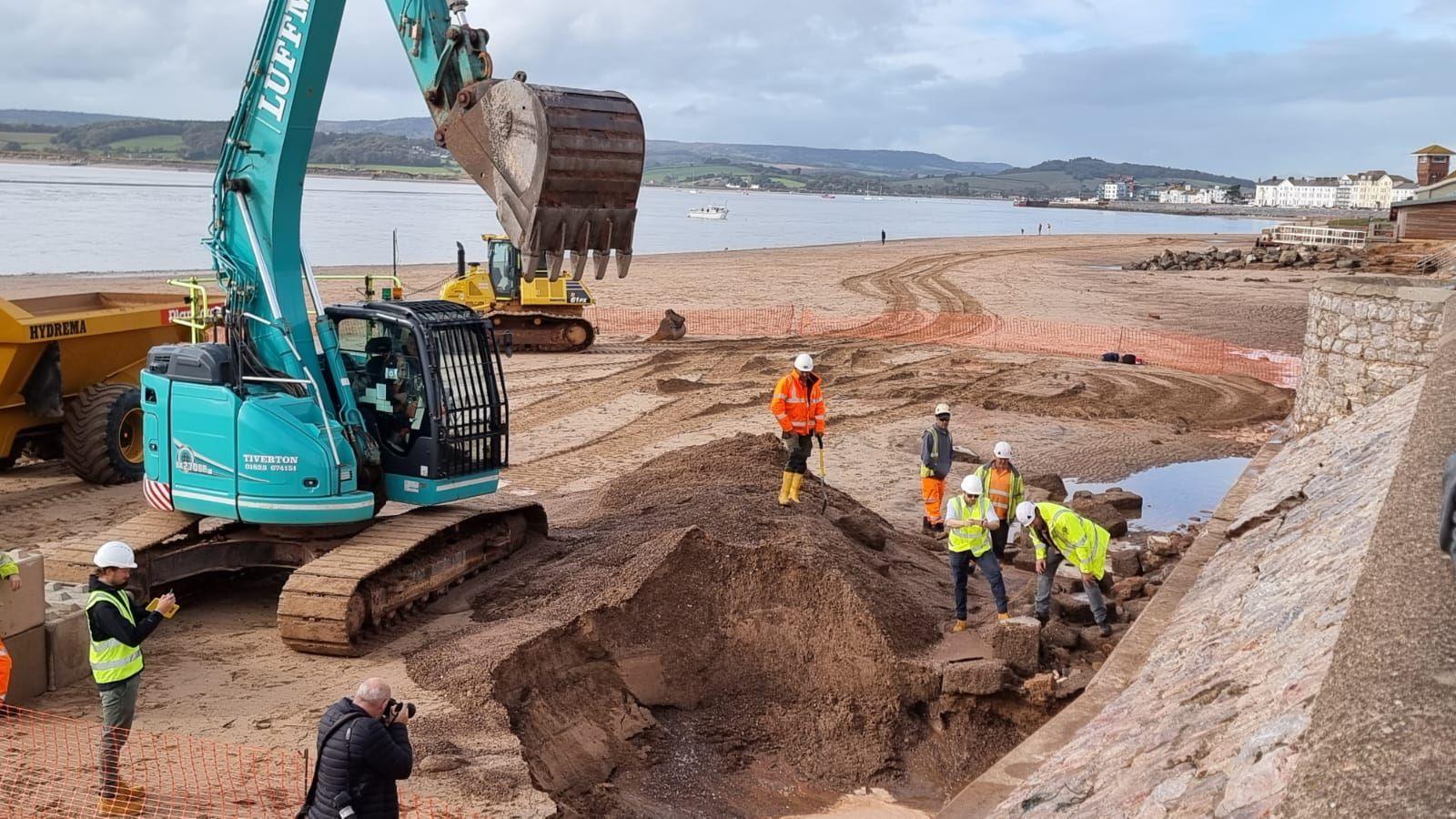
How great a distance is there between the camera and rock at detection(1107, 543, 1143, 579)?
12820mm

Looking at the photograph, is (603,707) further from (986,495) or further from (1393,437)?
(1393,437)

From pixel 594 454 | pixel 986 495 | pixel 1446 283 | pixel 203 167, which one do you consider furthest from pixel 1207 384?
pixel 203 167

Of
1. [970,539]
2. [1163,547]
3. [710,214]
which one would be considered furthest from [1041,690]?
[710,214]

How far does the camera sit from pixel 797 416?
41.9 feet

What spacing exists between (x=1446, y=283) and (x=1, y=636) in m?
15.7

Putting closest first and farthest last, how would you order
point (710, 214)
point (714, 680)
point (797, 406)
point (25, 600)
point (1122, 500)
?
point (25, 600) < point (714, 680) < point (797, 406) < point (1122, 500) < point (710, 214)

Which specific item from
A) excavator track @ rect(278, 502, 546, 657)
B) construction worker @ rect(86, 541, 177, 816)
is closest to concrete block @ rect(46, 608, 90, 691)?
excavator track @ rect(278, 502, 546, 657)

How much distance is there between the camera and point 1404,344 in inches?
555

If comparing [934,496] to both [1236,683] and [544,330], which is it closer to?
[1236,683]

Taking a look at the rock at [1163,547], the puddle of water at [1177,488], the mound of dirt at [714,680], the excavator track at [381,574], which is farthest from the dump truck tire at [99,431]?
the puddle of water at [1177,488]

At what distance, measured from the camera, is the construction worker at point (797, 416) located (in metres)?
12.8

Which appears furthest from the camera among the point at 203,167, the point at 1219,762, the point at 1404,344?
the point at 203,167

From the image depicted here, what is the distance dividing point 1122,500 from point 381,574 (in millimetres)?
9522

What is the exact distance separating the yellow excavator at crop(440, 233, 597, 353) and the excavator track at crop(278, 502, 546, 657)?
1483 centimetres
